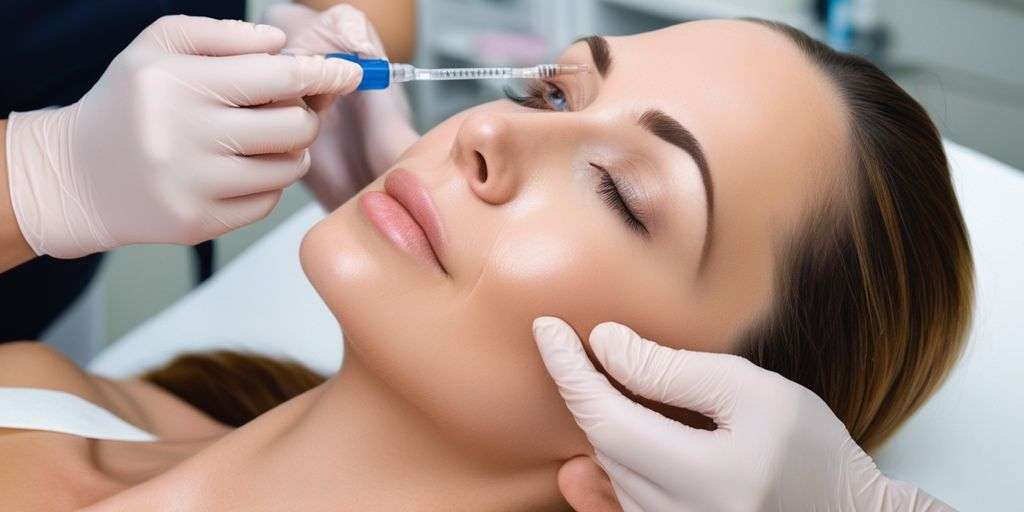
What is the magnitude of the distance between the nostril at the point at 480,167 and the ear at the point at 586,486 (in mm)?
315

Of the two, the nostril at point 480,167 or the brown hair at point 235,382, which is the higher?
the nostril at point 480,167

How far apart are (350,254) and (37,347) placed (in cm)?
66

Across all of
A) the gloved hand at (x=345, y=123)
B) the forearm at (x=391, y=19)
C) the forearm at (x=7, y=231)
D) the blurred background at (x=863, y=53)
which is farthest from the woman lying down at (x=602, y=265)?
the blurred background at (x=863, y=53)

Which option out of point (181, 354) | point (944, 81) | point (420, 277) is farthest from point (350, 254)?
point (944, 81)

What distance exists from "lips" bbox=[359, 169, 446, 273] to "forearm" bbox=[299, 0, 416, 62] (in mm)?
679

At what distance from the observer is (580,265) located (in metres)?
0.95

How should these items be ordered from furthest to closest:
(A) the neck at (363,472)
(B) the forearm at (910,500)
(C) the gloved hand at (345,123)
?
(C) the gloved hand at (345,123), (A) the neck at (363,472), (B) the forearm at (910,500)

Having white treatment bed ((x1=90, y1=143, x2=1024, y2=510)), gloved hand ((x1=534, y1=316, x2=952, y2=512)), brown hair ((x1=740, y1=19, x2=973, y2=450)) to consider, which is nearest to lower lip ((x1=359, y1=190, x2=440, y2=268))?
gloved hand ((x1=534, y1=316, x2=952, y2=512))

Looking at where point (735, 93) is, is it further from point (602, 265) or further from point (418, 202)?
point (418, 202)

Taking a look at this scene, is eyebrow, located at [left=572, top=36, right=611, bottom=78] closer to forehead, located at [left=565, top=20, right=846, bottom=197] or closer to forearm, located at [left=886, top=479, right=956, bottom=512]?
forehead, located at [left=565, top=20, right=846, bottom=197]

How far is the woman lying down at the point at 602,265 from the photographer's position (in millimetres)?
953

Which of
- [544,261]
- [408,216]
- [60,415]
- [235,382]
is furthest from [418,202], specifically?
[235,382]

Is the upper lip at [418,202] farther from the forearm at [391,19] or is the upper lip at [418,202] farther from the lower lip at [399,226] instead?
the forearm at [391,19]

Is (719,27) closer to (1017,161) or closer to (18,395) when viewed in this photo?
(18,395)
